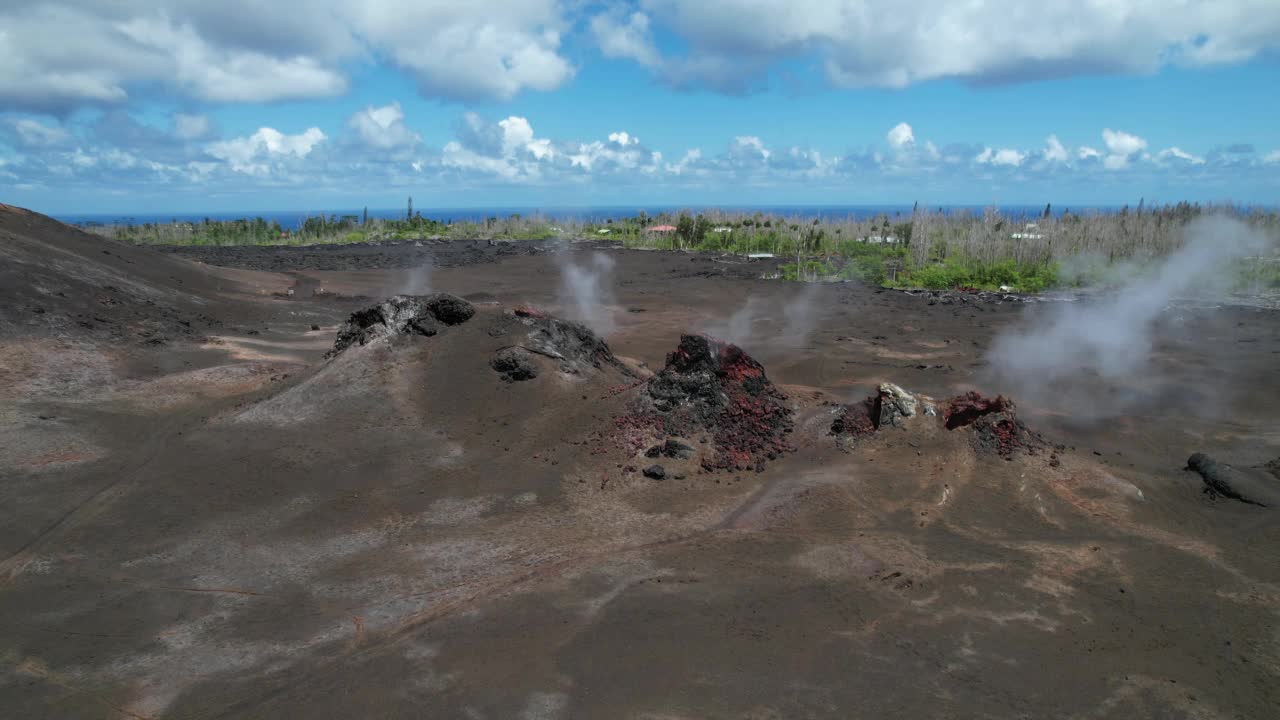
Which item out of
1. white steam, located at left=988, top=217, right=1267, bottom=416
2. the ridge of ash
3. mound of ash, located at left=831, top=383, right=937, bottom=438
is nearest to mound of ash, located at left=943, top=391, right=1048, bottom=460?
the ridge of ash

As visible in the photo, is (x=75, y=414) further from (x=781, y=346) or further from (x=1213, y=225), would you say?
(x=1213, y=225)

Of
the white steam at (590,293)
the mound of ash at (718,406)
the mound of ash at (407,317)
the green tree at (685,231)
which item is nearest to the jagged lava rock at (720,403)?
the mound of ash at (718,406)

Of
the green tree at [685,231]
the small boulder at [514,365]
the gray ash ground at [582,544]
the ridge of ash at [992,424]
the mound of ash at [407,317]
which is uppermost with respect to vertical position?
the green tree at [685,231]

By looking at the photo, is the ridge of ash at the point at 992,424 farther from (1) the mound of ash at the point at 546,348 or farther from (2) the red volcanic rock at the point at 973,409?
(1) the mound of ash at the point at 546,348

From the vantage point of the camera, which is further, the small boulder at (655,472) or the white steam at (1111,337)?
the white steam at (1111,337)

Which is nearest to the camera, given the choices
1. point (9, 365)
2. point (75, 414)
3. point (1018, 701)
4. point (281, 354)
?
point (1018, 701)

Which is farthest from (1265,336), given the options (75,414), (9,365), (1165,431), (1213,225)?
(9,365)

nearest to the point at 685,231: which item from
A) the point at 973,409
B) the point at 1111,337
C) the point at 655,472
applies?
the point at 1111,337
